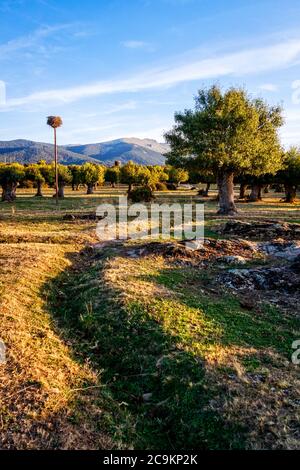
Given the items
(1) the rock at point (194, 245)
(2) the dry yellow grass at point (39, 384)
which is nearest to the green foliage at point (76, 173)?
(1) the rock at point (194, 245)

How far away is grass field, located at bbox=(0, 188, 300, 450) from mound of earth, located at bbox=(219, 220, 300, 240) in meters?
11.3

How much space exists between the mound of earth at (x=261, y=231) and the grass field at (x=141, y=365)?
1134cm

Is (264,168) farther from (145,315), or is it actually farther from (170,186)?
(170,186)

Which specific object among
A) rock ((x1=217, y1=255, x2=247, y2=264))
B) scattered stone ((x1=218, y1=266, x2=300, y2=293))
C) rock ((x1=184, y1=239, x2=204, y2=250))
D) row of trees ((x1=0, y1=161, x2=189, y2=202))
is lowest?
scattered stone ((x1=218, y1=266, x2=300, y2=293))

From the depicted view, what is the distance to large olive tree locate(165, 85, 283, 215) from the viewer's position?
36.9 metres

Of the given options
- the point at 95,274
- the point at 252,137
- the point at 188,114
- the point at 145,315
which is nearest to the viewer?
the point at 145,315

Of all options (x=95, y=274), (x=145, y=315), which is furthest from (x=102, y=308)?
(x=95, y=274)

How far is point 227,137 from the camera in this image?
36906 mm

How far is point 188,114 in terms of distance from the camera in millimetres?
40219

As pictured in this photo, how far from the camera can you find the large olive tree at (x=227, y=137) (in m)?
36.9

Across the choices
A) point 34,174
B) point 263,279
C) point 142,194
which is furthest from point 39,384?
point 34,174

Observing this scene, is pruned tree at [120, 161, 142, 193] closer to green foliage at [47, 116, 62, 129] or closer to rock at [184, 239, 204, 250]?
green foliage at [47, 116, 62, 129]

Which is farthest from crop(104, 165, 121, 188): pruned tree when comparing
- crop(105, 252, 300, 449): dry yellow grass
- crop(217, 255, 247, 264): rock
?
crop(105, 252, 300, 449): dry yellow grass

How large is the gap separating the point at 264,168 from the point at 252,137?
→ 14.2 feet
